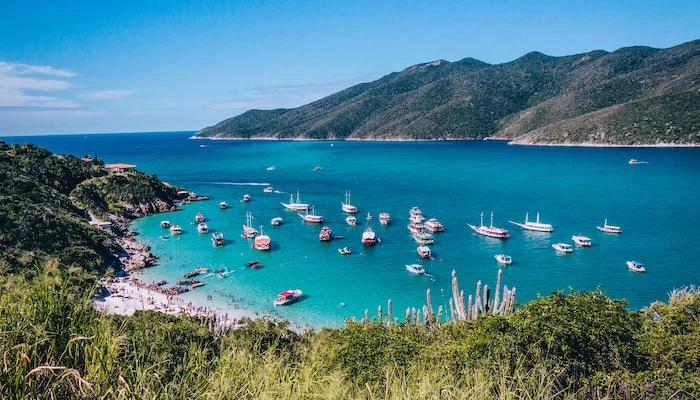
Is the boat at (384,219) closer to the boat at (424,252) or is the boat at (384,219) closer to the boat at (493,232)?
the boat at (493,232)

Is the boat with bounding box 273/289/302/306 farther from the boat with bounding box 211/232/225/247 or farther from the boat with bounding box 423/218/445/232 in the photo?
the boat with bounding box 423/218/445/232

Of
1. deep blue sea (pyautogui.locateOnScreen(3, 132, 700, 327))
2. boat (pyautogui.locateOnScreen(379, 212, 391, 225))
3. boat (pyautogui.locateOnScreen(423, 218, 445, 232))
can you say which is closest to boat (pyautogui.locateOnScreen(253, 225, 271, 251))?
deep blue sea (pyautogui.locateOnScreen(3, 132, 700, 327))

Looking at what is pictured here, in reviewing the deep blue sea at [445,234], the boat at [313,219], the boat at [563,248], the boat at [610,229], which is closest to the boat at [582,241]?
the deep blue sea at [445,234]

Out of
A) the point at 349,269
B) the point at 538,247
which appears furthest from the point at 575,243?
the point at 349,269

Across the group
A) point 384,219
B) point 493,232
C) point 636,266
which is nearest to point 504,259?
point 493,232

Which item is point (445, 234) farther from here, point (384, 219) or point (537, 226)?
point (537, 226)
